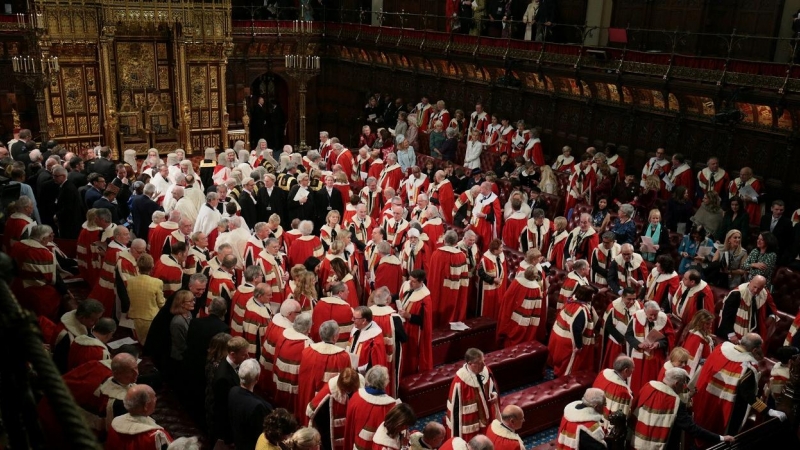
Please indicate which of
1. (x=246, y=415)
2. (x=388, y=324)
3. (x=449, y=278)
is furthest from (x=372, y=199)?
(x=246, y=415)

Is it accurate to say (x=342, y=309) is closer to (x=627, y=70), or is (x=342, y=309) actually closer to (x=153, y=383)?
(x=153, y=383)

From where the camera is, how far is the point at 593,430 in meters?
5.93

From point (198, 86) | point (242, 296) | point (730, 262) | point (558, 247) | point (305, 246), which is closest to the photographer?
point (242, 296)

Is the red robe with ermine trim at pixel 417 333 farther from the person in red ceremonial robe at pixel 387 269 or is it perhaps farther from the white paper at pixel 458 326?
the person in red ceremonial robe at pixel 387 269

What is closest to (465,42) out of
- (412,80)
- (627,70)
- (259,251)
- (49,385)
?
(412,80)

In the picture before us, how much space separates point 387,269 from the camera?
10.1 m

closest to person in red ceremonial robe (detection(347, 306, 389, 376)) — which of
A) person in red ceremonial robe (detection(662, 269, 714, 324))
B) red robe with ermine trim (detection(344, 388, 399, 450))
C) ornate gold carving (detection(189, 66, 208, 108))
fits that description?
red robe with ermine trim (detection(344, 388, 399, 450))

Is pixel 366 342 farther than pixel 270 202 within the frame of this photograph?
No

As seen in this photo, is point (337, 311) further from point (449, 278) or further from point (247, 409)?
point (449, 278)

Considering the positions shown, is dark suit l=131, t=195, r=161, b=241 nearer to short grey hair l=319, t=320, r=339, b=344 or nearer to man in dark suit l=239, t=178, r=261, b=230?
man in dark suit l=239, t=178, r=261, b=230

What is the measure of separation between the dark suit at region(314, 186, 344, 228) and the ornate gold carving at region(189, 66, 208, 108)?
31.9 feet

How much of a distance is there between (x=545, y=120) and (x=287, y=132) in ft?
39.3

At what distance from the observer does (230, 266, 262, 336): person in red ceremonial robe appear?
809 cm

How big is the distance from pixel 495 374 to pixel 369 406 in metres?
3.40
